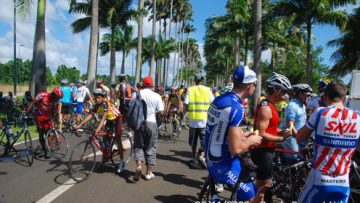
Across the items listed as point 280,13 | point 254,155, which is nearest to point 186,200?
point 254,155

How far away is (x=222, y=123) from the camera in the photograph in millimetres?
2938

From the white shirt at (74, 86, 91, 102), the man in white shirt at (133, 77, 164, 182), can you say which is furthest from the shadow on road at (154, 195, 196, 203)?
the white shirt at (74, 86, 91, 102)

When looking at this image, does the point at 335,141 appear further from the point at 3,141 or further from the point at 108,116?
the point at 3,141

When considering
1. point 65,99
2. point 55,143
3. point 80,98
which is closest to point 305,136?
point 55,143

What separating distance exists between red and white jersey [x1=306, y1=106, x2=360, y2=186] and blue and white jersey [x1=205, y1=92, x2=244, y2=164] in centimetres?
88

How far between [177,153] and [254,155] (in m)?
5.37

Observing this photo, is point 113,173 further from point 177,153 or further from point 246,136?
point 246,136

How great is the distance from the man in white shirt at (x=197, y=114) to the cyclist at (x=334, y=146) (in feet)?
15.0

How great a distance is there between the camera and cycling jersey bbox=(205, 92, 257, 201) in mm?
2895

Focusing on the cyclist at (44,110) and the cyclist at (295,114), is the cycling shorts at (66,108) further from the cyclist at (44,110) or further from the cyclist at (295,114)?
the cyclist at (295,114)

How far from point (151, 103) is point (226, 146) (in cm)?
389

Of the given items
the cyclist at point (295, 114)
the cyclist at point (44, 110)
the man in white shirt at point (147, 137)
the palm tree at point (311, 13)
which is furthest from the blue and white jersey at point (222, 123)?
the palm tree at point (311, 13)

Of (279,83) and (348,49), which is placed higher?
(348,49)

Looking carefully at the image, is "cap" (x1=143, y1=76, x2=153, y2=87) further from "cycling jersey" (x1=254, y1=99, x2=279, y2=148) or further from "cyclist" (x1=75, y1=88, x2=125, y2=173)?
"cycling jersey" (x1=254, y1=99, x2=279, y2=148)
